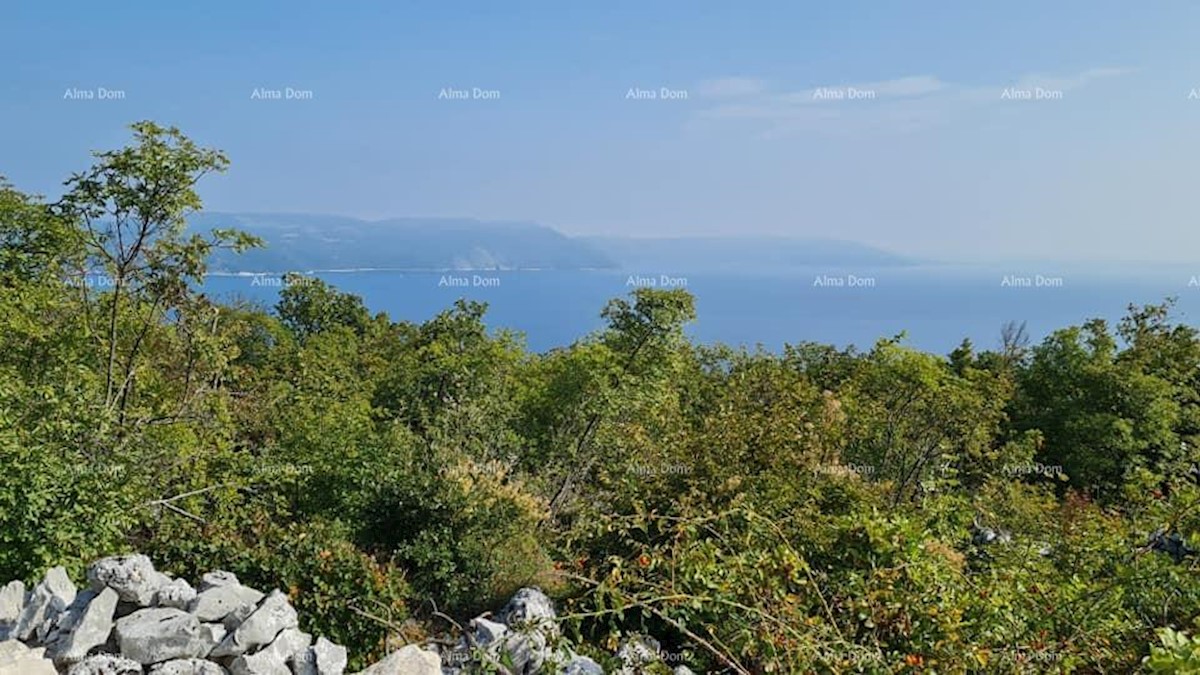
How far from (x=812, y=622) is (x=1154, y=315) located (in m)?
22.4

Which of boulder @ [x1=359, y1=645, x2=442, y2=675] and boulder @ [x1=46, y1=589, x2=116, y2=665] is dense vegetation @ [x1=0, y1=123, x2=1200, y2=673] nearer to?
boulder @ [x1=359, y1=645, x2=442, y2=675]

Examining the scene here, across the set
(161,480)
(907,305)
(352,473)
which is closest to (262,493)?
(352,473)

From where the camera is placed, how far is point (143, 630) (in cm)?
434

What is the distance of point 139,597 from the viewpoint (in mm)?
4652

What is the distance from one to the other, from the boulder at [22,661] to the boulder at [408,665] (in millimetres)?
1619

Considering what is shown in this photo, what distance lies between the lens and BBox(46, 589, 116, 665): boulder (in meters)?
4.23

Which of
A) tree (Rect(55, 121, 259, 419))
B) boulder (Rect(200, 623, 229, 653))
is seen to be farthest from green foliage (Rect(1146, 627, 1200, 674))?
tree (Rect(55, 121, 259, 419))

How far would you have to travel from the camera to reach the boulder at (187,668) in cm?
416

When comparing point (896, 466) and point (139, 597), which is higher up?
point (139, 597)

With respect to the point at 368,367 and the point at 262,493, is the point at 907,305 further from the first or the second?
the point at 262,493

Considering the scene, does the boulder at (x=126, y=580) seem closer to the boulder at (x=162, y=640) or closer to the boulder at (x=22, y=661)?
the boulder at (x=162, y=640)

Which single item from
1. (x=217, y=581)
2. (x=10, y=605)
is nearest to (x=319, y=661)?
(x=217, y=581)

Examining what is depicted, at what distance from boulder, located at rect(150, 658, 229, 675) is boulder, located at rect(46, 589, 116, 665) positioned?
41cm

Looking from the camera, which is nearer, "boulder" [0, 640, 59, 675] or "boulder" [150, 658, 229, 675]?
"boulder" [0, 640, 59, 675]
